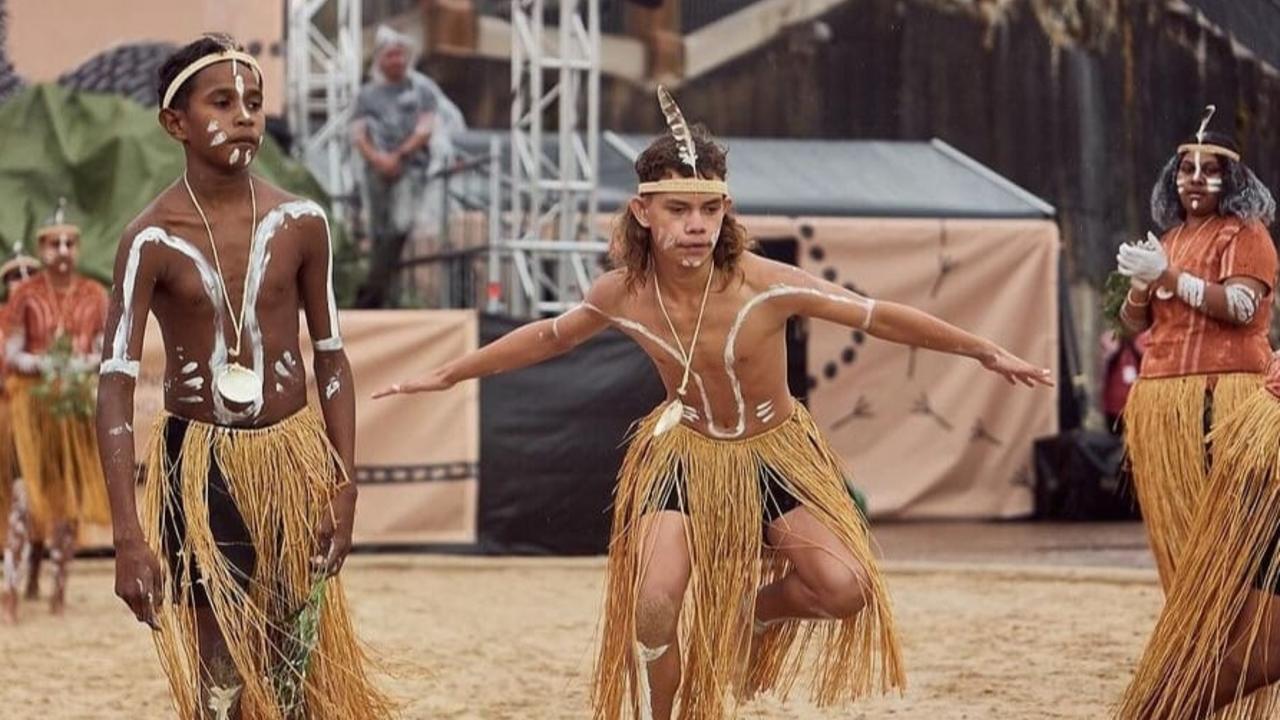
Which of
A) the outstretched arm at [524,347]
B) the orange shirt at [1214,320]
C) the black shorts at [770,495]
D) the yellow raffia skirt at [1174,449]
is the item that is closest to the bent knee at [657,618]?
the black shorts at [770,495]

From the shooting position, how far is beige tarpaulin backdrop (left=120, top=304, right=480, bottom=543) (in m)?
10.5

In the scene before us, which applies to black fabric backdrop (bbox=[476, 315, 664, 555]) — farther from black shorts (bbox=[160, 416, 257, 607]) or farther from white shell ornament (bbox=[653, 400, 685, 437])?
black shorts (bbox=[160, 416, 257, 607])

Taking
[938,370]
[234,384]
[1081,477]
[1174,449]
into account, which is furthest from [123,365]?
[1081,477]

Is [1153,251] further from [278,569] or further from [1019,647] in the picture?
[278,569]

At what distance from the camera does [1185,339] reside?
6.46 m

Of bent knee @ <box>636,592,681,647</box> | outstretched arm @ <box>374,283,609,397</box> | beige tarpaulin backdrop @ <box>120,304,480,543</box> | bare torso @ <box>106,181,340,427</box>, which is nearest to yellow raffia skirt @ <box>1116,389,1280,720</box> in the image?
bent knee @ <box>636,592,681,647</box>

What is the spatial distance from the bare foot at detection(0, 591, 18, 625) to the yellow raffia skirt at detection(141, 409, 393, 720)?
4.27 metres

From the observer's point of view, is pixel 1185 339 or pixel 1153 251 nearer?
pixel 1153 251

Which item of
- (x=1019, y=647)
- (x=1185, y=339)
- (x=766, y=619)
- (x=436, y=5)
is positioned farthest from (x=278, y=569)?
(x=436, y=5)

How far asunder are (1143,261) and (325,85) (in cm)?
904

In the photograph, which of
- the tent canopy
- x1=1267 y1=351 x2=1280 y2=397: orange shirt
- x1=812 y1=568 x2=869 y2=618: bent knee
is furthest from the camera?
the tent canopy

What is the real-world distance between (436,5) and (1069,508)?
5427 mm

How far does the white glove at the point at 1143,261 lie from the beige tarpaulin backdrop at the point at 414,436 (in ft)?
16.6

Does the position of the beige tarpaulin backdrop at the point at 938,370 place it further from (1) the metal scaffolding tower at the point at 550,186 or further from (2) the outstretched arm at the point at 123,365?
(2) the outstretched arm at the point at 123,365
